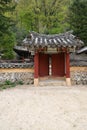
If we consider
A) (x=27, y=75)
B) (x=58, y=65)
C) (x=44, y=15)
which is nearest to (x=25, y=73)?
(x=27, y=75)

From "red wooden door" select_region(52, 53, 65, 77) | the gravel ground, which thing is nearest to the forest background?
"red wooden door" select_region(52, 53, 65, 77)

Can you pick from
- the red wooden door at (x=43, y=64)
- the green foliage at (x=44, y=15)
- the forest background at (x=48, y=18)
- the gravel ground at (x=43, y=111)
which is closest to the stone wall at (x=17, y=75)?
the red wooden door at (x=43, y=64)

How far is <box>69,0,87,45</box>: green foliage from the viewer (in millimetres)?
24188

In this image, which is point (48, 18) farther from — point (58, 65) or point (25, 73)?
point (25, 73)

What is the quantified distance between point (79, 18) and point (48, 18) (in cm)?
599

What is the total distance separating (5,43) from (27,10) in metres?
8.09

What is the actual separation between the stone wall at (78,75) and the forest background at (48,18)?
9.37 meters

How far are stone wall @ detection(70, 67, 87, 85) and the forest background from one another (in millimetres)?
9375

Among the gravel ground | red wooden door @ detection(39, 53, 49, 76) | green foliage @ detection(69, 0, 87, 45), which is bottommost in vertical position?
the gravel ground

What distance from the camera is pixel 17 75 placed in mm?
15188

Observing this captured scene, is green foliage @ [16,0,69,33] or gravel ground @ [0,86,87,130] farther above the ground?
green foliage @ [16,0,69,33]

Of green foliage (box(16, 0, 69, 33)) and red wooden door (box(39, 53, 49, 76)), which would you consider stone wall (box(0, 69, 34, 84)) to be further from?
green foliage (box(16, 0, 69, 33))

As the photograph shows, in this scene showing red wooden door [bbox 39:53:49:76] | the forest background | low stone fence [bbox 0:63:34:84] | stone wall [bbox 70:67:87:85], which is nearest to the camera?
low stone fence [bbox 0:63:34:84]

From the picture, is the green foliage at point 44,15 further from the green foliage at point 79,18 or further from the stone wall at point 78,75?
the stone wall at point 78,75
